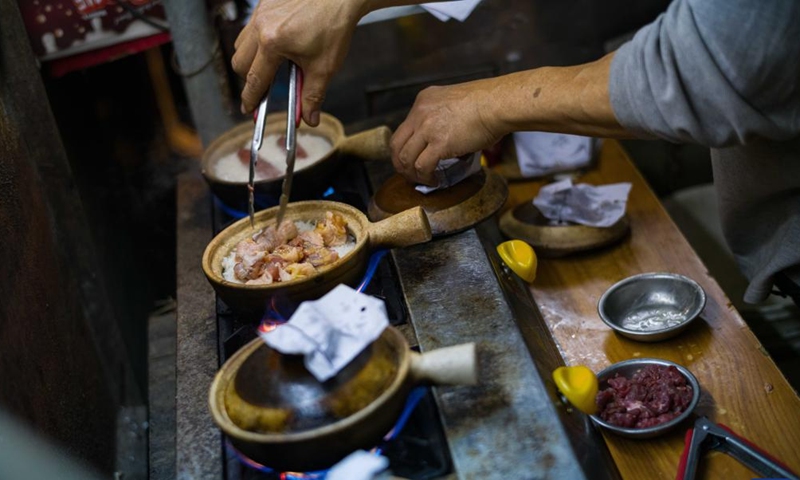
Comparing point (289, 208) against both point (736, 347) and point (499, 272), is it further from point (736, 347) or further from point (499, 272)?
point (736, 347)

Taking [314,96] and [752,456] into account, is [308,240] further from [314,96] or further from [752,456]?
[752,456]

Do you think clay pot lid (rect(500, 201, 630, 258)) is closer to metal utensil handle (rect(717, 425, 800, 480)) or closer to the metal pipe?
metal utensil handle (rect(717, 425, 800, 480))

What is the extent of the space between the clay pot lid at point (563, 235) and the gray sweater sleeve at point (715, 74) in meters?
0.98

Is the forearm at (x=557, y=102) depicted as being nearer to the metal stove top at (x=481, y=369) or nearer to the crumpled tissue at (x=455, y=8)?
the metal stove top at (x=481, y=369)

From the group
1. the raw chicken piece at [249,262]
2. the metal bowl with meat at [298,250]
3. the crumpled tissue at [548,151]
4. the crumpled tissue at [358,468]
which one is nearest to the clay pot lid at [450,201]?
the metal bowl with meat at [298,250]

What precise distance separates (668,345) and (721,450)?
0.55 m

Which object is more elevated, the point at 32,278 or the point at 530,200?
the point at 32,278

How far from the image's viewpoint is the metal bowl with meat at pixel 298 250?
2166 mm

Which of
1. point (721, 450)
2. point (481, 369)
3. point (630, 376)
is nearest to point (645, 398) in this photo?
point (630, 376)

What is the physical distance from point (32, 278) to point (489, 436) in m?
1.69

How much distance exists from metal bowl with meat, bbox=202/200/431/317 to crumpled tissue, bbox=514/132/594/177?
3.98 feet

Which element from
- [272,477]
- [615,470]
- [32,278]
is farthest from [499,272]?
[32,278]

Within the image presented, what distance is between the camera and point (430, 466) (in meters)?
1.87

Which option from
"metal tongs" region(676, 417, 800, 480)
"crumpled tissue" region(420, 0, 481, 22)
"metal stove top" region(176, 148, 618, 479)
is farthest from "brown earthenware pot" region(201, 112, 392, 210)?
"metal tongs" region(676, 417, 800, 480)
